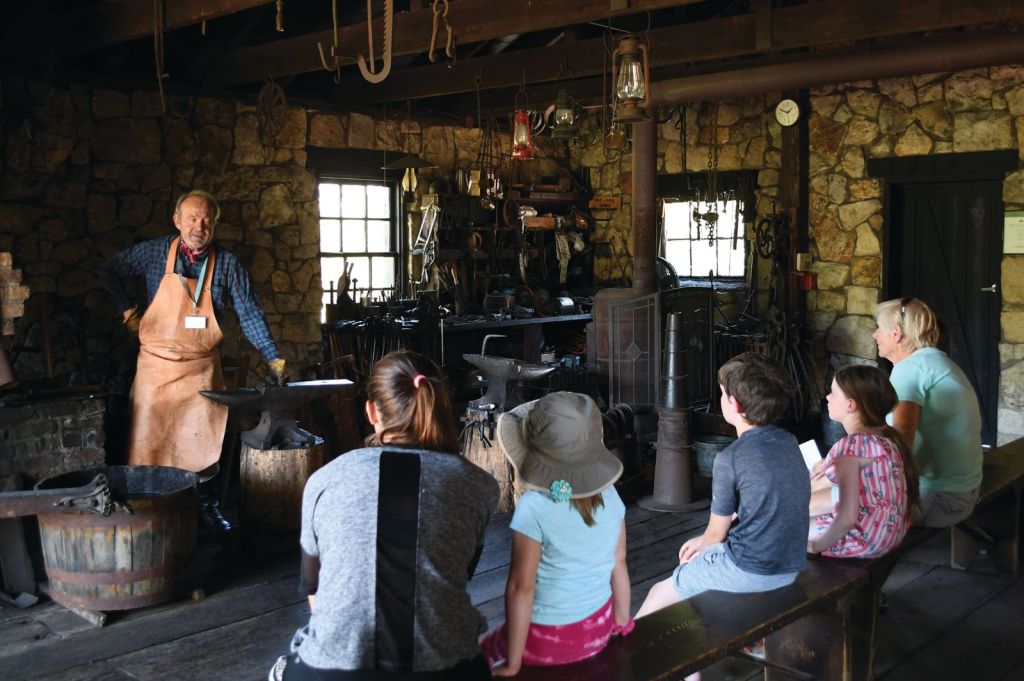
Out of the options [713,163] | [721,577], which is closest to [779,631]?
[721,577]

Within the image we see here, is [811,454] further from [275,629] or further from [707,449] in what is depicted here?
[707,449]

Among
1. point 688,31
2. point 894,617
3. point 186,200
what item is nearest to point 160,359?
point 186,200

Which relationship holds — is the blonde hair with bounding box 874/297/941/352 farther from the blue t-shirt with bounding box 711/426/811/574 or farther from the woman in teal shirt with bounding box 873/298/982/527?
the blue t-shirt with bounding box 711/426/811/574

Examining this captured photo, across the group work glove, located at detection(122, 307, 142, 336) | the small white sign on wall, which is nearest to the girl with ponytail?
work glove, located at detection(122, 307, 142, 336)

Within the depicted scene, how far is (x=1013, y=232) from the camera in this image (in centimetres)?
737

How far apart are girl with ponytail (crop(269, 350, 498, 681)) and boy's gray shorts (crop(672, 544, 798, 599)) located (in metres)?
1.13

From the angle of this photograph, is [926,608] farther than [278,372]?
No

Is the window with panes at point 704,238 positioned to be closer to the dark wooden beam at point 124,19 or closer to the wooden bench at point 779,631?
the dark wooden beam at point 124,19

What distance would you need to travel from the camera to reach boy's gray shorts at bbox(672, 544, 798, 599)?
3109 mm

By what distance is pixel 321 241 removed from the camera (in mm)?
8289

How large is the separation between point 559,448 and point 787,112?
22.4 ft

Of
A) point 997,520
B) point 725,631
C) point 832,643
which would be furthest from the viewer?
point 997,520

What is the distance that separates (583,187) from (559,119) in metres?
3.67

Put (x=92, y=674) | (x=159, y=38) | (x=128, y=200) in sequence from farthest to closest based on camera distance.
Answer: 1. (x=128, y=200)
2. (x=159, y=38)
3. (x=92, y=674)
